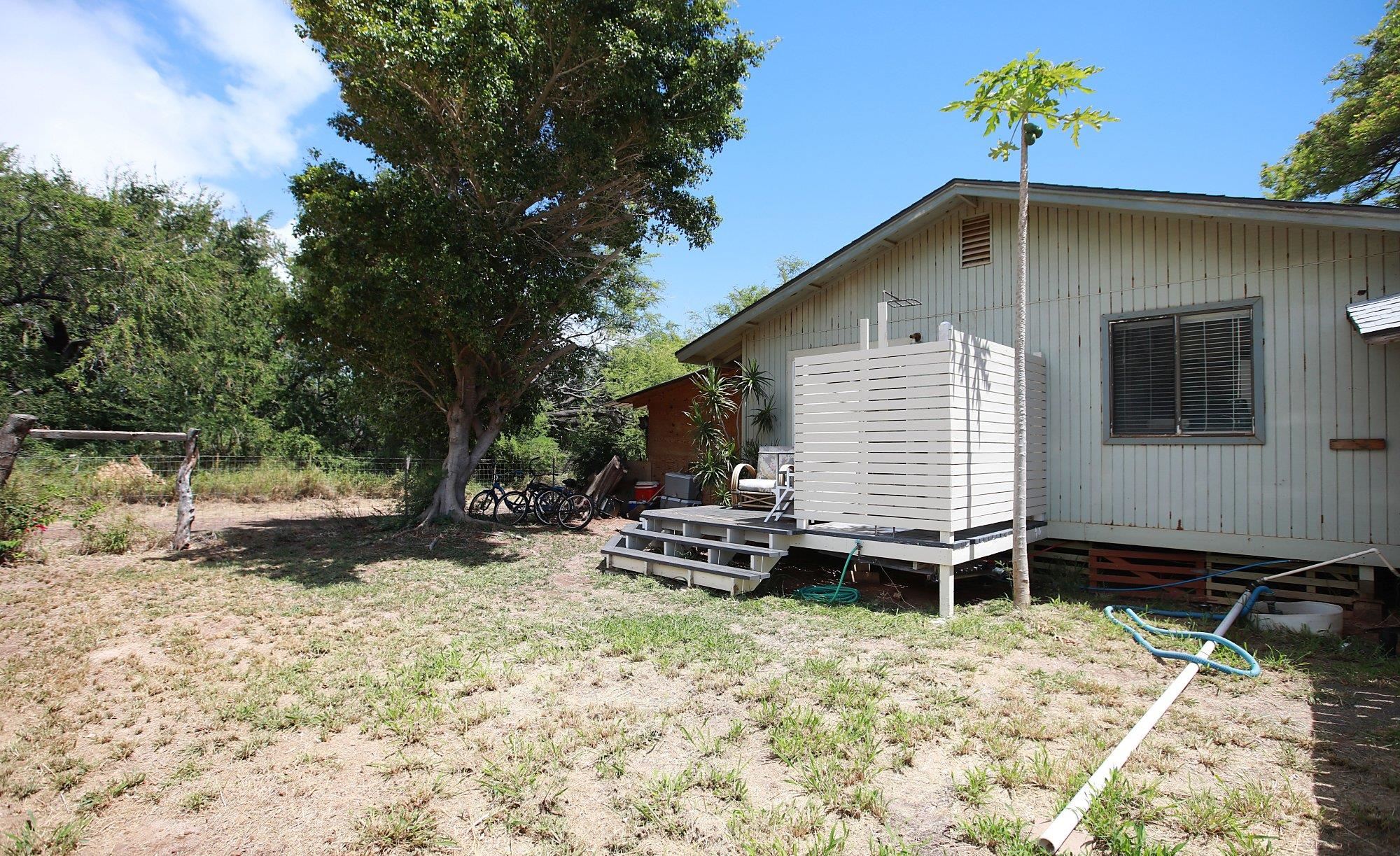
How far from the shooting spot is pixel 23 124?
1553 cm

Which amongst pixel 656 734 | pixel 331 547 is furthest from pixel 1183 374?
pixel 331 547

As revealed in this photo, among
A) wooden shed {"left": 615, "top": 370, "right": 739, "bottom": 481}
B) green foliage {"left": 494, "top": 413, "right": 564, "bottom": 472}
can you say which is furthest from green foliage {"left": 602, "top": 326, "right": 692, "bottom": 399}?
wooden shed {"left": 615, "top": 370, "right": 739, "bottom": 481}

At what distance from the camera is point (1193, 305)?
20.2ft

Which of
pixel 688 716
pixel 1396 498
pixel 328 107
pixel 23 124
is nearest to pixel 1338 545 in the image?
pixel 1396 498

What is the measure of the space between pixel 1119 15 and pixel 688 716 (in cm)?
906

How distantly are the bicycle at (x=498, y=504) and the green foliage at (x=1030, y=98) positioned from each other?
9.68 meters

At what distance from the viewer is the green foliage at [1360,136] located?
13859mm

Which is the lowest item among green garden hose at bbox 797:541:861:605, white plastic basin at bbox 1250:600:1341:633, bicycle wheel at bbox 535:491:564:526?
green garden hose at bbox 797:541:861:605

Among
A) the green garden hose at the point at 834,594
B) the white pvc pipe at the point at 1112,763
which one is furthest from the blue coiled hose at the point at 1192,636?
the green garden hose at the point at 834,594

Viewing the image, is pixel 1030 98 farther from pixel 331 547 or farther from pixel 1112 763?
pixel 331 547

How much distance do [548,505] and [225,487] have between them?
308 inches

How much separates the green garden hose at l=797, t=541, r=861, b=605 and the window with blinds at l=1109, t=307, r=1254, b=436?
320cm

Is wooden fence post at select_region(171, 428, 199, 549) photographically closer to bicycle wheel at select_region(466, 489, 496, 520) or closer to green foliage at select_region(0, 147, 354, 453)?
bicycle wheel at select_region(466, 489, 496, 520)

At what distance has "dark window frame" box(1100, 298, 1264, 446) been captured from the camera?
585 centimetres
